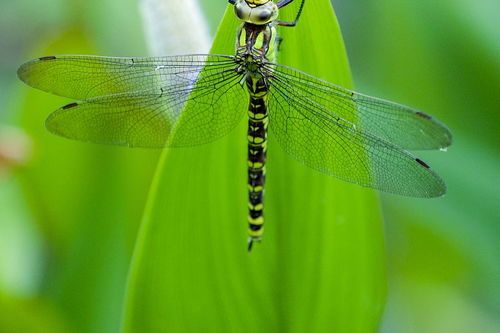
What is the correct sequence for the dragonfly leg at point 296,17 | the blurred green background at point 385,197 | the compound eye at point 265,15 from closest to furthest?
the dragonfly leg at point 296,17 → the compound eye at point 265,15 → the blurred green background at point 385,197

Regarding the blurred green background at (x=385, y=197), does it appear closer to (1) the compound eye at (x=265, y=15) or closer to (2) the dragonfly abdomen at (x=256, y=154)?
(2) the dragonfly abdomen at (x=256, y=154)

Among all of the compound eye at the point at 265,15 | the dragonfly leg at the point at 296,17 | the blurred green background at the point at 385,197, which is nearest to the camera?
the dragonfly leg at the point at 296,17

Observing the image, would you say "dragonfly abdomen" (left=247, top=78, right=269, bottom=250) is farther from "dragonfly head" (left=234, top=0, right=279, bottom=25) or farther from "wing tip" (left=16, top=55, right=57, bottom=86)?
"wing tip" (left=16, top=55, right=57, bottom=86)

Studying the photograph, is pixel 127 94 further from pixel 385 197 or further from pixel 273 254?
pixel 385 197

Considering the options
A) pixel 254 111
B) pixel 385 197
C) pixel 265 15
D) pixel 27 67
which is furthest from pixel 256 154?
pixel 385 197

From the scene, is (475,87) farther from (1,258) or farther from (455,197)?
(1,258)

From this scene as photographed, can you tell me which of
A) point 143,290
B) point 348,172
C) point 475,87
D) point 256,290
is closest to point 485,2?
point 475,87

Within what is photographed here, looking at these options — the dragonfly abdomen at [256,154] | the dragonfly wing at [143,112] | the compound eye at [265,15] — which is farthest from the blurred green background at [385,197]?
the compound eye at [265,15]
